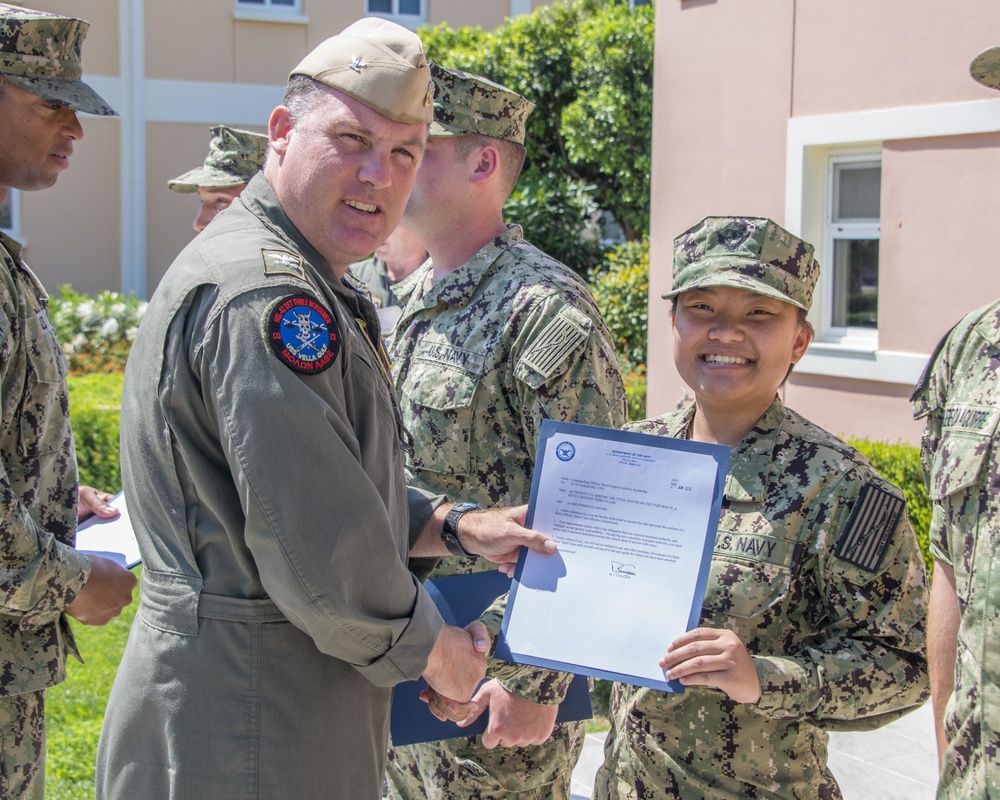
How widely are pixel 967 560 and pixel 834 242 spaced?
671 cm

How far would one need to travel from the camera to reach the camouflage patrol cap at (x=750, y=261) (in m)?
2.41

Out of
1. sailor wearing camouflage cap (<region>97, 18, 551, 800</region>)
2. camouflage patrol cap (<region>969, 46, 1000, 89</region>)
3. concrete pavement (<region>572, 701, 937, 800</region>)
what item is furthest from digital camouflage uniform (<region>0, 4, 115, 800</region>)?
concrete pavement (<region>572, 701, 937, 800</region>)

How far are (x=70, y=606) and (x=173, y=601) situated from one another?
36.6 inches

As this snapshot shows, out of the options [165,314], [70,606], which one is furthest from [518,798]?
[165,314]

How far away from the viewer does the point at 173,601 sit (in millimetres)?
2018

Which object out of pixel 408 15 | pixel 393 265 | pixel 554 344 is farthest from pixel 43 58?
pixel 408 15

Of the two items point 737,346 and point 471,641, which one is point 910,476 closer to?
point 737,346

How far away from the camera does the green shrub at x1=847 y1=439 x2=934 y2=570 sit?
247 inches

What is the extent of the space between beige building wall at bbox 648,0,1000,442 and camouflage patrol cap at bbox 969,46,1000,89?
4824mm

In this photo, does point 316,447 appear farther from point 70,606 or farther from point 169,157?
point 169,157

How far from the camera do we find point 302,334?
1924 mm

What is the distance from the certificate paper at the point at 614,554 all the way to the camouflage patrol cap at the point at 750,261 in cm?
40

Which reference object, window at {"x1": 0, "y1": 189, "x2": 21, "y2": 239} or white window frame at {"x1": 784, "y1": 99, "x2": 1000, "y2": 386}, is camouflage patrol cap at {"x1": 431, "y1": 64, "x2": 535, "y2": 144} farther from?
window at {"x1": 0, "y1": 189, "x2": 21, "y2": 239}

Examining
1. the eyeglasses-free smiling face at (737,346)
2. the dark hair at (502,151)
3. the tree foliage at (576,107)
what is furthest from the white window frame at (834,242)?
the eyeglasses-free smiling face at (737,346)
